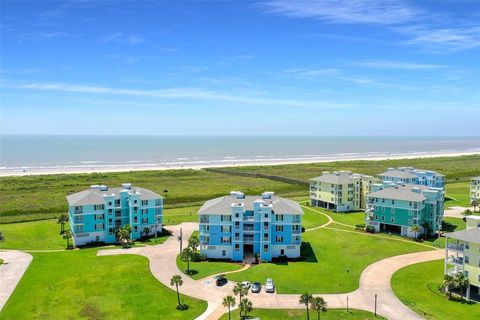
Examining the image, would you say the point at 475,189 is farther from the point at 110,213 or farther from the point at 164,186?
the point at 164,186

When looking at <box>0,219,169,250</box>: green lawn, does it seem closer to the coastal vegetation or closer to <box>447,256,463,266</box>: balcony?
the coastal vegetation

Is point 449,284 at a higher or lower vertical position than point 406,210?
lower

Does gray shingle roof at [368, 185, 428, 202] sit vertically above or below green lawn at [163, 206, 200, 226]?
above

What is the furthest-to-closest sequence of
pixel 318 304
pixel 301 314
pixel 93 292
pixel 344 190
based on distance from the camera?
pixel 344 190, pixel 93 292, pixel 301 314, pixel 318 304

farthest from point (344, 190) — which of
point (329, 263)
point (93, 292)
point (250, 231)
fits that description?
point (93, 292)

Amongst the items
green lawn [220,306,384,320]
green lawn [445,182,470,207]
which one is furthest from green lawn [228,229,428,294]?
green lawn [445,182,470,207]

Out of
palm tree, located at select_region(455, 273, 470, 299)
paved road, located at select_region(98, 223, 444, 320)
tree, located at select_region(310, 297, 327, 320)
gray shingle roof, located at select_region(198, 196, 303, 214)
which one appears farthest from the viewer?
gray shingle roof, located at select_region(198, 196, 303, 214)
